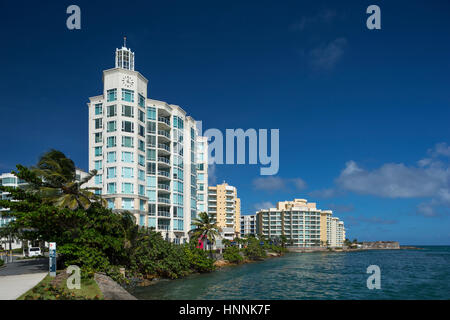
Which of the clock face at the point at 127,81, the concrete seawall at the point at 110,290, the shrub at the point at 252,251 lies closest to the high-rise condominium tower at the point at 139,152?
the clock face at the point at 127,81

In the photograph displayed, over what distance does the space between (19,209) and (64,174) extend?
5187mm

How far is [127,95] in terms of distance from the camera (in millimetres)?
60031

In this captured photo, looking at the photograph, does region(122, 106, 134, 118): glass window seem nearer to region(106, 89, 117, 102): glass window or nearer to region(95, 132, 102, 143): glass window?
region(106, 89, 117, 102): glass window

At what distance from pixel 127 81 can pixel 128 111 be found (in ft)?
16.5

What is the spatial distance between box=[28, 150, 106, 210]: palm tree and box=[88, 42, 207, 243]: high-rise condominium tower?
21.3 m

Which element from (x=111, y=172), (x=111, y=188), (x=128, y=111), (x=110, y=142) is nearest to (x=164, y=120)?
(x=128, y=111)

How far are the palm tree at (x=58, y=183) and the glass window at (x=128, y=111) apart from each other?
24233mm

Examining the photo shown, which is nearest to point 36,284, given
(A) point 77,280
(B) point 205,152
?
(A) point 77,280

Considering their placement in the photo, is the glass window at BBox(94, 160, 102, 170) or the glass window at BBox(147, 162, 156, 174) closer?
the glass window at BBox(94, 160, 102, 170)

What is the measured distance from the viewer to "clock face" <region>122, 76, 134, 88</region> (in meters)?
59.9

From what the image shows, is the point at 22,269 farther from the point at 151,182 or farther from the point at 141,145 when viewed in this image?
the point at 151,182

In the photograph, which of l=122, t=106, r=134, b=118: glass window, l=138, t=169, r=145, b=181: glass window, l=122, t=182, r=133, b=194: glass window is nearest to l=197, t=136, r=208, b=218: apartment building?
l=138, t=169, r=145, b=181: glass window

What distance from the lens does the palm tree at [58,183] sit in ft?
112
